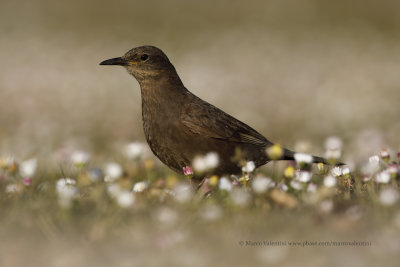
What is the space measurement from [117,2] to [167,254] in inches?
817

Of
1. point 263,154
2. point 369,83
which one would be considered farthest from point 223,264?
point 369,83

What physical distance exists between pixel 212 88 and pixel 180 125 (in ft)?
27.4

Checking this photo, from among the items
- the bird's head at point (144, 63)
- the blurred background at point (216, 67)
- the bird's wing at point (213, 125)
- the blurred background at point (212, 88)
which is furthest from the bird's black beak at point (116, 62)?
the blurred background at point (216, 67)

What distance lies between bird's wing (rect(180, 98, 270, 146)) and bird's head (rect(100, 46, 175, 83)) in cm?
49

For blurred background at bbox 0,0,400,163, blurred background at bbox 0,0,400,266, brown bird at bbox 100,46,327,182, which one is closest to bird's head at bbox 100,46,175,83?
brown bird at bbox 100,46,327,182

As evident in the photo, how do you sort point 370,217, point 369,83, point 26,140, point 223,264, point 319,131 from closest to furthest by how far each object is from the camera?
point 223,264, point 370,217, point 26,140, point 319,131, point 369,83

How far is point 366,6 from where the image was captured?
21.7 meters

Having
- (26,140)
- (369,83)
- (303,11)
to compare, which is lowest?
(26,140)

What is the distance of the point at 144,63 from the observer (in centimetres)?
636

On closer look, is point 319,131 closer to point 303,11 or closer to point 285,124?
point 285,124

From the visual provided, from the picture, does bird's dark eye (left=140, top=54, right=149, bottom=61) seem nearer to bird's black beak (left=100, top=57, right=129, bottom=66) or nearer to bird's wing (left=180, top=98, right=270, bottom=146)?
bird's black beak (left=100, top=57, right=129, bottom=66)

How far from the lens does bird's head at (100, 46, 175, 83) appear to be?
6.31 m

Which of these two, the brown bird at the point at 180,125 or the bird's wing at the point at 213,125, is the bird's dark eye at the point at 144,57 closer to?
the brown bird at the point at 180,125

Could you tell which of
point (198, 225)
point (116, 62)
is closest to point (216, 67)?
point (116, 62)
